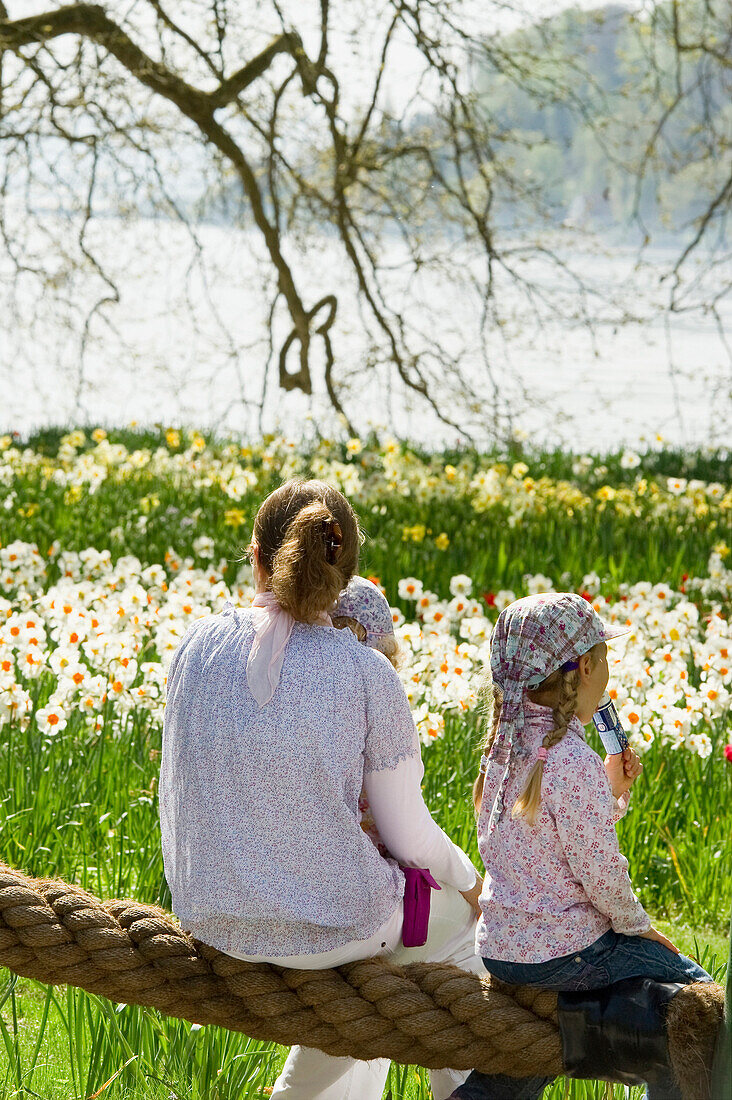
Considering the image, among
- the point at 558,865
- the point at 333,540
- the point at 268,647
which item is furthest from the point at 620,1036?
the point at 333,540

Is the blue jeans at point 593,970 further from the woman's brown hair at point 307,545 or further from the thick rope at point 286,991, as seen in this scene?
the woman's brown hair at point 307,545

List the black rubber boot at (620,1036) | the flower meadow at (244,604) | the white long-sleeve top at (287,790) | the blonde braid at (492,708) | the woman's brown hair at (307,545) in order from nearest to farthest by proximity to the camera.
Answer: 1. the black rubber boot at (620,1036)
2. the white long-sleeve top at (287,790)
3. the woman's brown hair at (307,545)
4. the blonde braid at (492,708)
5. the flower meadow at (244,604)

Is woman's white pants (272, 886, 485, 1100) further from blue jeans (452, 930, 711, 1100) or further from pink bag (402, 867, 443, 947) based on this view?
blue jeans (452, 930, 711, 1100)

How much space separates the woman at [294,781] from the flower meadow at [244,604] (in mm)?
429

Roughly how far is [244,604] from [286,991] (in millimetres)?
3205

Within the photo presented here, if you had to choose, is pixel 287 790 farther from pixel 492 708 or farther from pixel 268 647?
pixel 492 708

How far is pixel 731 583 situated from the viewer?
5812 millimetres

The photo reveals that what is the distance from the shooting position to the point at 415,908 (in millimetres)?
2039

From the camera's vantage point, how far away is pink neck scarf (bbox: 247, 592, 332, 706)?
6.20 feet

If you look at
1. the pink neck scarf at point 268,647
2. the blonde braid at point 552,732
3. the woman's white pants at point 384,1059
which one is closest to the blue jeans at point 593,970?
the woman's white pants at point 384,1059

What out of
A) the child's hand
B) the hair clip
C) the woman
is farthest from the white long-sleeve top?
the child's hand

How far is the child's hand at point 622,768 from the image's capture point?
2172 mm

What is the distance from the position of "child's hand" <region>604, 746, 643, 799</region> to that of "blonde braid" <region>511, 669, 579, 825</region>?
8.3 inches

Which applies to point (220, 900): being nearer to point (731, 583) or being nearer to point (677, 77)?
point (731, 583)
